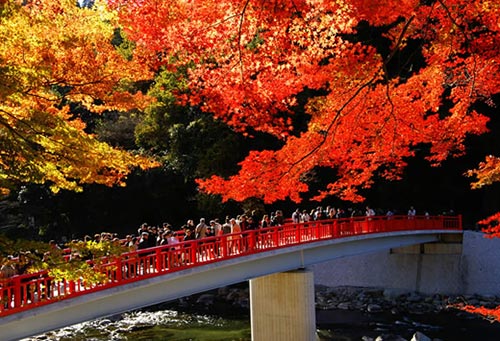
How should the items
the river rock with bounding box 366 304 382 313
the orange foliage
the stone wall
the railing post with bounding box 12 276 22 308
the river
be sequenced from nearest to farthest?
the railing post with bounding box 12 276 22 308 → the orange foliage → the river → the river rock with bounding box 366 304 382 313 → the stone wall

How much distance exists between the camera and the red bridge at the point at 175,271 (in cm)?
1001

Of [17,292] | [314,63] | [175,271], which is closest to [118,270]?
[175,271]

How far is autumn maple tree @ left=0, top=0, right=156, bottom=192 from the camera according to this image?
8.62 meters

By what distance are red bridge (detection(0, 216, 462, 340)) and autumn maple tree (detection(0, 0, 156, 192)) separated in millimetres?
2121

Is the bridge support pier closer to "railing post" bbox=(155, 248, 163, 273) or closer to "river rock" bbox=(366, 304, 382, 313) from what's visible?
"railing post" bbox=(155, 248, 163, 273)

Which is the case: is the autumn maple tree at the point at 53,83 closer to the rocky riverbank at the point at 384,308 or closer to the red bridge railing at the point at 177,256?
the red bridge railing at the point at 177,256

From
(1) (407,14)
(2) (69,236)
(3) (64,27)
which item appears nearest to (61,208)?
(2) (69,236)

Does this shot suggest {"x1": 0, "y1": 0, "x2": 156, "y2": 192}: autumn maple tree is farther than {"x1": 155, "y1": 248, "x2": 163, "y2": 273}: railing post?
No

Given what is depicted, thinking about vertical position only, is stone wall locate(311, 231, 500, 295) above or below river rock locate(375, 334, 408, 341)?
above

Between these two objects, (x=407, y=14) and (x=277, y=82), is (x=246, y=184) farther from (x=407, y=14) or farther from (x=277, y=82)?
(x=407, y=14)

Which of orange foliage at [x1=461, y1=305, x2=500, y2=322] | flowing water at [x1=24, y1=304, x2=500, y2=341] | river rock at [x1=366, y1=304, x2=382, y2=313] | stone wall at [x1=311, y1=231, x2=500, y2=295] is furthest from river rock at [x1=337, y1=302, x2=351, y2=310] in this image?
orange foliage at [x1=461, y1=305, x2=500, y2=322]

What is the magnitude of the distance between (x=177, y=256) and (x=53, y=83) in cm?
486

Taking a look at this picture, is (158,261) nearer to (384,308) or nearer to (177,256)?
(177,256)

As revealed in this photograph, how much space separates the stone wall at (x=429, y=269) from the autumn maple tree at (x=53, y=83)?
1646 cm
